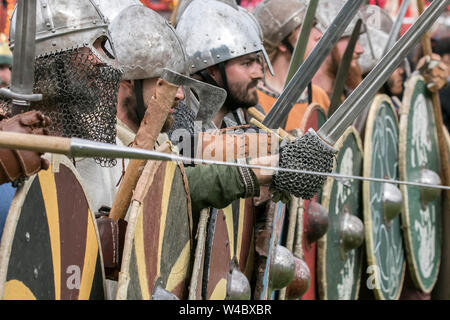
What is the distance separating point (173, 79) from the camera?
12.4ft

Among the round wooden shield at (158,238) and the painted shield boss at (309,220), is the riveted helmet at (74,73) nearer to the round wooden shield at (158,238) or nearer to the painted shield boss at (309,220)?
the round wooden shield at (158,238)

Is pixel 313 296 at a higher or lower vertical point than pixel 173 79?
lower

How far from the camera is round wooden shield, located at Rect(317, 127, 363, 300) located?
5.98 m

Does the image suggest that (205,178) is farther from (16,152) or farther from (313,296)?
(313,296)

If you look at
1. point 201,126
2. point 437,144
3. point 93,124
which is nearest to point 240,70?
point 201,126

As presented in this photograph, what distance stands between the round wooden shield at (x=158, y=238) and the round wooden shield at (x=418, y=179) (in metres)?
3.19

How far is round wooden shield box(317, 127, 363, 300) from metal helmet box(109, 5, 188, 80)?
1769 mm

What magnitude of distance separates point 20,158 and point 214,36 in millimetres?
2307

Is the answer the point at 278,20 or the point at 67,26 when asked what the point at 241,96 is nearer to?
the point at 67,26

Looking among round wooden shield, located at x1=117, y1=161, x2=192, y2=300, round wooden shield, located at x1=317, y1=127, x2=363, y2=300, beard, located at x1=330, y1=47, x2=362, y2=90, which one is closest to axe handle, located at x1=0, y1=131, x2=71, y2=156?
round wooden shield, located at x1=117, y1=161, x2=192, y2=300

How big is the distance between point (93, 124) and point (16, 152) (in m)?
0.88

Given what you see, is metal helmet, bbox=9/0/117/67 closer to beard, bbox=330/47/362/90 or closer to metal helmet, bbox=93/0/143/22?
metal helmet, bbox=93/0/143/22

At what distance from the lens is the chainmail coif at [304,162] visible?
4.15 m

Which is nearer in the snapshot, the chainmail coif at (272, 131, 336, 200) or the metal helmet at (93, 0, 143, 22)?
the chainmail coif at (272, 131, 336, 200)
